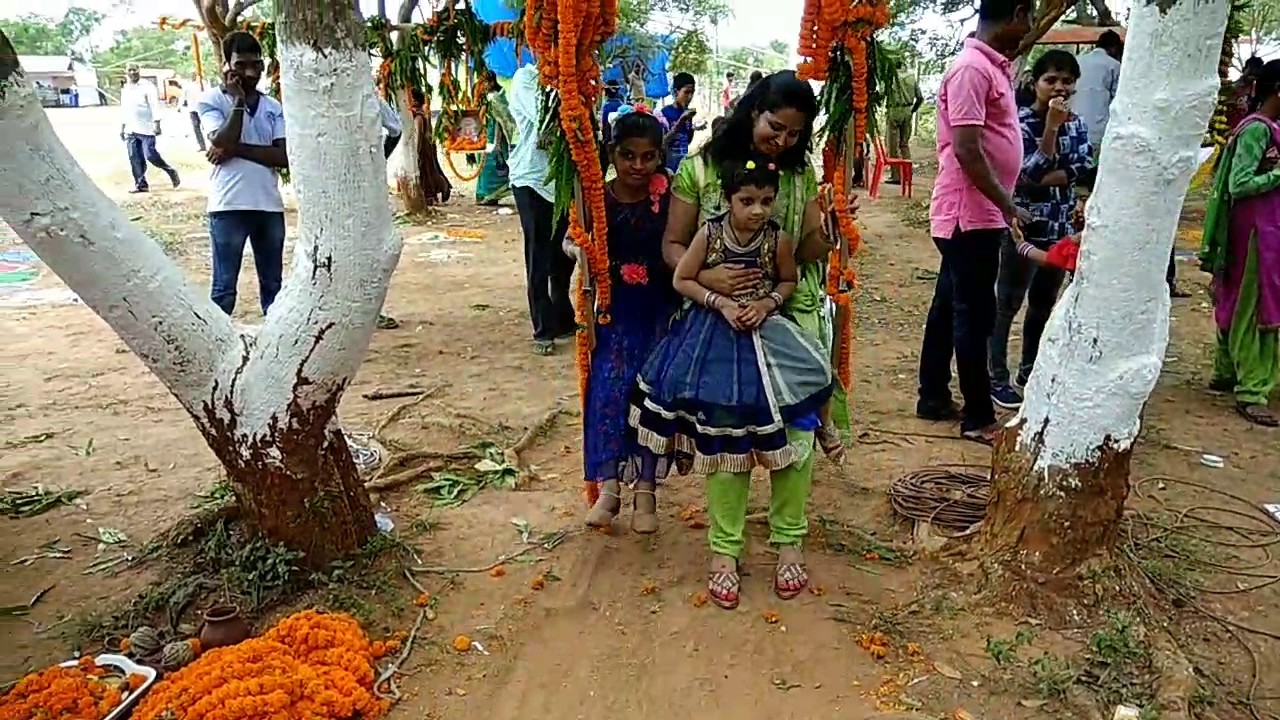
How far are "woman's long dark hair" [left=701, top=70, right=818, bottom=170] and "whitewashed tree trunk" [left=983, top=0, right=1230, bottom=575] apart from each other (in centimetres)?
85

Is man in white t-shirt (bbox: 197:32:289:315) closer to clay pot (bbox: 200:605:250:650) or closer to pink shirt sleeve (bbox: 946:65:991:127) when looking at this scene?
clay pot (bbox: 200:605:250:650)

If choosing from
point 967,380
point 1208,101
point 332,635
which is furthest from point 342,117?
point 967,380

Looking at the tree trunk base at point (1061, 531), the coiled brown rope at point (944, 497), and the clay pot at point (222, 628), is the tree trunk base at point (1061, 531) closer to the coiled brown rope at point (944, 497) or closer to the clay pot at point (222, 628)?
the coiled brown rope at point (944, 497)

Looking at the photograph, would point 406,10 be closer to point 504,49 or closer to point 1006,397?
point 504,49

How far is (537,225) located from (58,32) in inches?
2351

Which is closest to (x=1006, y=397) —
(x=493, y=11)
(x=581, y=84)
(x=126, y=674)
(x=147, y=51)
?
(x=581, y=84)

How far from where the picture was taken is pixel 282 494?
3057mm

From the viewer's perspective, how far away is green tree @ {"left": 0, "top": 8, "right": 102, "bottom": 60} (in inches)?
1909

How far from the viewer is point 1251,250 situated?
15.2 ft

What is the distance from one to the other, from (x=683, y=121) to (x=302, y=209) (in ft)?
23.9

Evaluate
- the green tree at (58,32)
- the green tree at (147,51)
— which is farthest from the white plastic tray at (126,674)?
the green tree at (58,32)

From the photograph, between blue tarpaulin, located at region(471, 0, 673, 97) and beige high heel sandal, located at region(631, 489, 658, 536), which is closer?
beige high heel sandal, located at region(631, 489, 658, 536)

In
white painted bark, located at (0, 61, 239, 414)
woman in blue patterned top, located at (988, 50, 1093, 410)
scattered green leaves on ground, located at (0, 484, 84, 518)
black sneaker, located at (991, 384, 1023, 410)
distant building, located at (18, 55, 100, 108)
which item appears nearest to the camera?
white painted bark, located at (0, 61, 239, 414)

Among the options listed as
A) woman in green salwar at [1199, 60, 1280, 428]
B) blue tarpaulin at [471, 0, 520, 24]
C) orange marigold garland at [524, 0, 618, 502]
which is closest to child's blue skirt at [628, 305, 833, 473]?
orange marigold garland at [524, 0, 618, 502]
